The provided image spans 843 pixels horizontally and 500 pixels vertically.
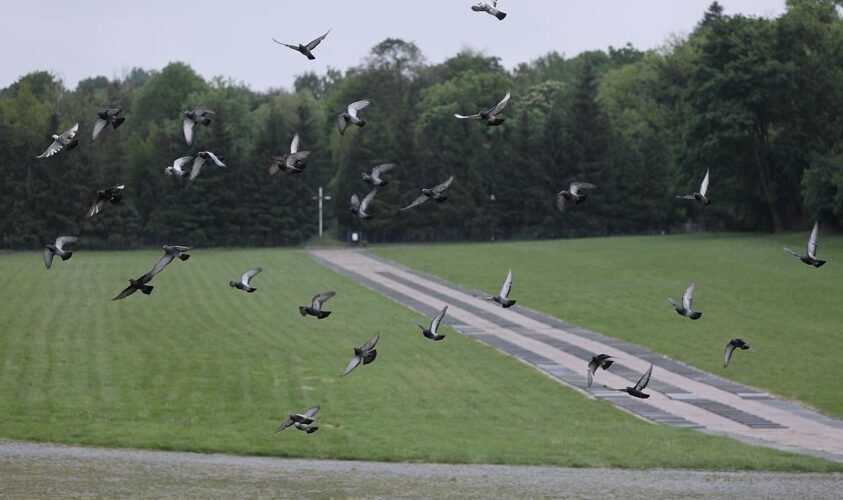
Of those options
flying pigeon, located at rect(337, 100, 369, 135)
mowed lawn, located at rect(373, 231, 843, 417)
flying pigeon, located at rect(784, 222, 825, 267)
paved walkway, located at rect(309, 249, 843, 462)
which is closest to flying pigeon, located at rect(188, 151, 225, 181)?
flying pigeon, located at rect(337, 100, 369, 135)

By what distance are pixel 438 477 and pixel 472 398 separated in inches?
555

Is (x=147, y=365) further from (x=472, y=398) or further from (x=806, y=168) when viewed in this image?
(x=806, y=168)

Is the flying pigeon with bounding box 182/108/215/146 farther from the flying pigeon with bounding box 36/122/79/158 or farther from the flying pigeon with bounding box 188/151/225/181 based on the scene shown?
the flying pigeon with bounding box 36/122/79/158

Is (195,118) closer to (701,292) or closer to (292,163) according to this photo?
(292,163)

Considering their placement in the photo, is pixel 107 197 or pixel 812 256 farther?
pixel 812 256

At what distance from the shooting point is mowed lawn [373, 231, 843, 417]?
180 ft

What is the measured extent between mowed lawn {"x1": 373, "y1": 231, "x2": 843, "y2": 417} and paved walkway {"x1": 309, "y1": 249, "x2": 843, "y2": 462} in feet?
4.04

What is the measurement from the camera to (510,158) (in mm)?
139875

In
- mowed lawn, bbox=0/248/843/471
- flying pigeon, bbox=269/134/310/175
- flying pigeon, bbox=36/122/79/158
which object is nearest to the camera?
flying pigeon, bbox=269/134/310/175

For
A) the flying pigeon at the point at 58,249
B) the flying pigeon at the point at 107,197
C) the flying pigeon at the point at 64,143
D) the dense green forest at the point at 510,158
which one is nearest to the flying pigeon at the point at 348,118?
the flying pigeon at the point at 107,197

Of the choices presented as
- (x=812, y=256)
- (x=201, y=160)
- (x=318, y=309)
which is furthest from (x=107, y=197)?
(x=812, y=256)

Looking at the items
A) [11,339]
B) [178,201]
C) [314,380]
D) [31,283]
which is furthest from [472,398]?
[178,201]

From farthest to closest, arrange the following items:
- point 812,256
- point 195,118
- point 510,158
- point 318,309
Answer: point 510,158, point 195,118, point 812,256, point 318,309

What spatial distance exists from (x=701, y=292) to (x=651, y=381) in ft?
98.4
